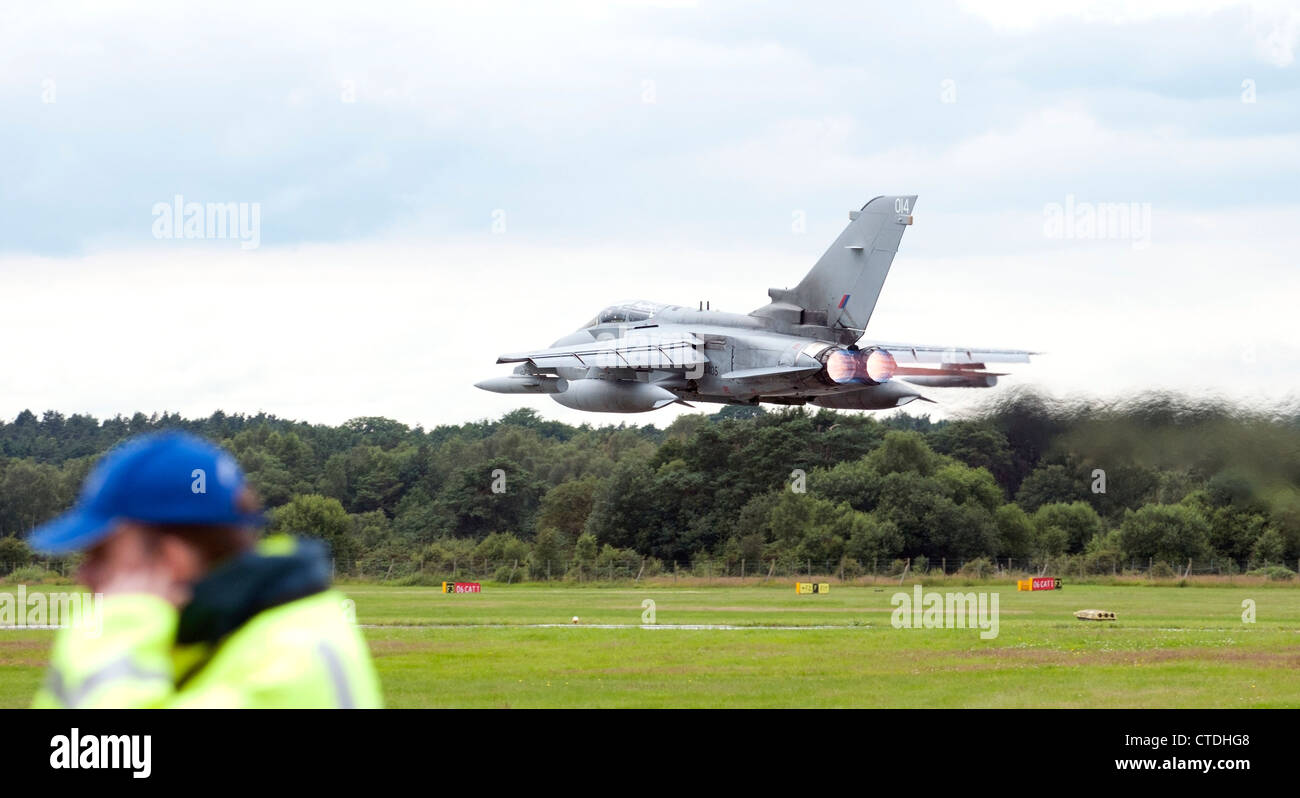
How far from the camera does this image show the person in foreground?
12.5 feet

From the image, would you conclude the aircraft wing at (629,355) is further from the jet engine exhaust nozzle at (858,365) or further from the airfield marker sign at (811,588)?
the airfield marker sign at (811,588)

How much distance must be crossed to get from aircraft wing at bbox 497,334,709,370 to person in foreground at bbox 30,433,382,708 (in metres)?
42.2

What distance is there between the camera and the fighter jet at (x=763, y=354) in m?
45.7

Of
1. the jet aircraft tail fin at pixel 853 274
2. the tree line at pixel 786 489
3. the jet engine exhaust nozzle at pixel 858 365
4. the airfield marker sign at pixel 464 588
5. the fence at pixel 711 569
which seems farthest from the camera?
the fence at pixel 711 569

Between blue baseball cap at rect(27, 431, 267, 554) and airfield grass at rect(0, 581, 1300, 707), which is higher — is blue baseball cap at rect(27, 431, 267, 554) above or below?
above

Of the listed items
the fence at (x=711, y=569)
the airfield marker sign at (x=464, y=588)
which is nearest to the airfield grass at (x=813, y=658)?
the airfield marker sign at (x=464, y=588)

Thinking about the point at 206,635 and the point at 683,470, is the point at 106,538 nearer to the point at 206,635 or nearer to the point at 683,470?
the point at 206,635

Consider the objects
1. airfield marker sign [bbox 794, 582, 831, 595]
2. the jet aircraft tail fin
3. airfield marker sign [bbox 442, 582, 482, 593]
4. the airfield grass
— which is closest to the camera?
the airfield grass

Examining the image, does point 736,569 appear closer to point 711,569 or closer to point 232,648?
point 711,569

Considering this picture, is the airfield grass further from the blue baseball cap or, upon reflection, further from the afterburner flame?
the blue baseball cap

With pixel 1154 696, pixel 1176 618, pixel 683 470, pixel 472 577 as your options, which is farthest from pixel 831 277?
pixel 683 470

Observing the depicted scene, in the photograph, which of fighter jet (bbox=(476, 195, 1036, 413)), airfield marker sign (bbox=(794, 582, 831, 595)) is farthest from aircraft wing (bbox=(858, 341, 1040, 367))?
airfield marker sign (bbox=(794, 582, 831, 595))

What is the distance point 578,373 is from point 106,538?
43.6m

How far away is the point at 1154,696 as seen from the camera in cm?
2838
